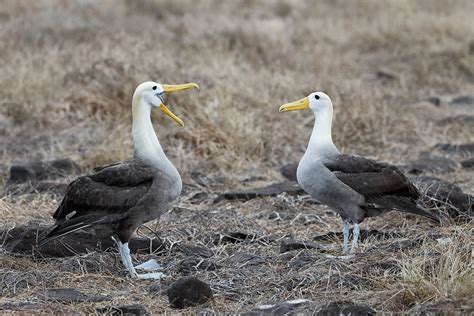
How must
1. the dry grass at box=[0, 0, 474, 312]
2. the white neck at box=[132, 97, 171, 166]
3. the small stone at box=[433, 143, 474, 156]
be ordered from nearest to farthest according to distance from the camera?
the dry grass at box=[0, 0, 474, 312]
the white neck at box=[132, 97, 171, 166]
the small stone at box=[433, 143, 474, 156]

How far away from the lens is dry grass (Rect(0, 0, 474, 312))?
16.7 ft

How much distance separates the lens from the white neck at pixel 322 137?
5.70 meters

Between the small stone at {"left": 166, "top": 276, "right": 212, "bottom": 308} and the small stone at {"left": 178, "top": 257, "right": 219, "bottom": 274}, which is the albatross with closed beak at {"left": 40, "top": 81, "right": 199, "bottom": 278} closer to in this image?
the small stone at {"left": 178, "top": 257, "right": 219, "bottom": 274}

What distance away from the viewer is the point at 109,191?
205 inches

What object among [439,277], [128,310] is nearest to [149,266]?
[128,310]

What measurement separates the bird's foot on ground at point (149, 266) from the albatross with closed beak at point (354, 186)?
951 mm

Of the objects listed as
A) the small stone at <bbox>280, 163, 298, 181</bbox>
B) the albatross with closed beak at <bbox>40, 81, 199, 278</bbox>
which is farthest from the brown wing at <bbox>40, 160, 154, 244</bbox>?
the small stone at <bbox>280, 163, 298, 181</bbox>

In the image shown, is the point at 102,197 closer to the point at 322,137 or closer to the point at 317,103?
the point at 322,137

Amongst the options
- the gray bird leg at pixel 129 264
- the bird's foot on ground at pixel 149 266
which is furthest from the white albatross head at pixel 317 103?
the gray bird leg at pixel 129 264

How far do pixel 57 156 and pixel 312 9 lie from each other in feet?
32.6

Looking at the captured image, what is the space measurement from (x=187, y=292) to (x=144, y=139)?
46.5 inches

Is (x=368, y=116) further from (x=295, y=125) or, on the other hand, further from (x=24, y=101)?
(x=24, y=101)

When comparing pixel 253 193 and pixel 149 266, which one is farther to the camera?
pixel 253 193

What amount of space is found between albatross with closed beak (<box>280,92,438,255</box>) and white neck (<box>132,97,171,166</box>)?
2.73 feet
